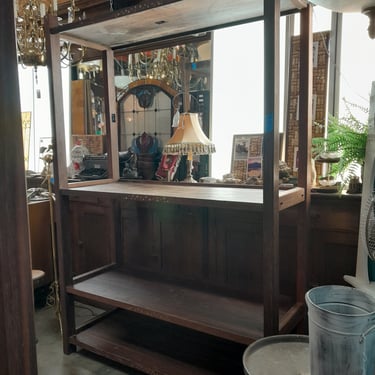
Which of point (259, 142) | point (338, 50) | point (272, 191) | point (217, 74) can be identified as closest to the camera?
point (272, 191)

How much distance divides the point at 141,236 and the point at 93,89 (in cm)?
147

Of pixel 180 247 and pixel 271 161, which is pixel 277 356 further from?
pixel 180 247

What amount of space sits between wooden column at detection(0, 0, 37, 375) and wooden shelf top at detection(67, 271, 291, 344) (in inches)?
44.5

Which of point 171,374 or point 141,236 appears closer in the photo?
point 171,374

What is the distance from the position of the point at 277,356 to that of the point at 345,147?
93 centimetres

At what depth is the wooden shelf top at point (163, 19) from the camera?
1653 millimetres

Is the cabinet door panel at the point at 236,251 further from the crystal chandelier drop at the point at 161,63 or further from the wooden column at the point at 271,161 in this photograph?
the crystal chandelier drop at the point at 161,63

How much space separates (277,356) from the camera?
1425mm

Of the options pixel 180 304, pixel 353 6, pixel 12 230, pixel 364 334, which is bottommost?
pixel 180 304

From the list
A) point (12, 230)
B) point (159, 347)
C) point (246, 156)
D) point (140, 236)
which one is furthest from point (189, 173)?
point (12, 230)

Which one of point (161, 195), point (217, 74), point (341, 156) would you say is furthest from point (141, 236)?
point (341, 156)

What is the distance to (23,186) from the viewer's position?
663 mm

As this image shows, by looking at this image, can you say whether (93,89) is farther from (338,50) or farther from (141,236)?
(338,50)

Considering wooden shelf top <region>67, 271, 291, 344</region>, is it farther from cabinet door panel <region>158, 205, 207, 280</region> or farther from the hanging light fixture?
the hanging light fixture
